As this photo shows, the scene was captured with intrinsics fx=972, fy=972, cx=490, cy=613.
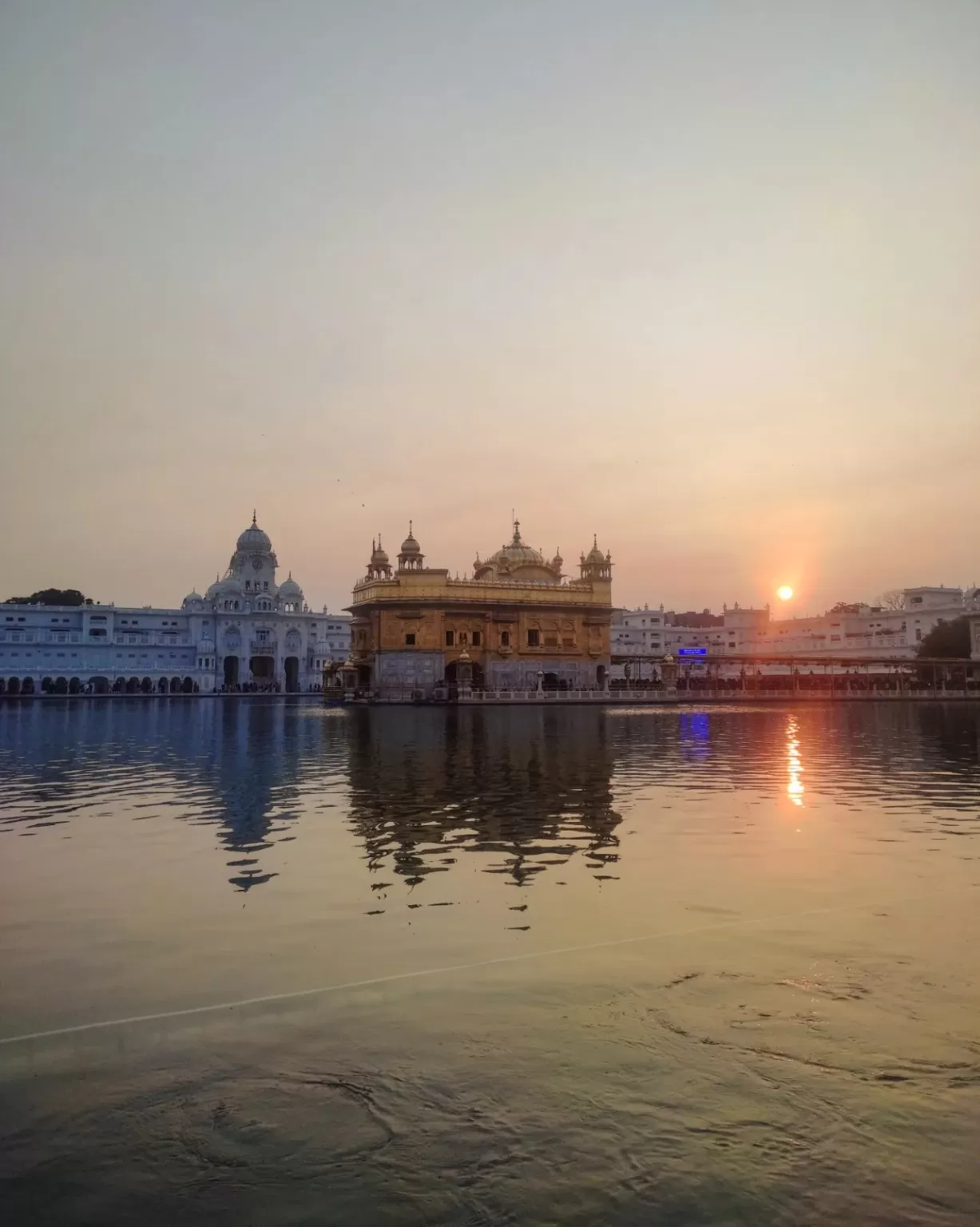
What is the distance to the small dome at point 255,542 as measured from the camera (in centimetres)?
12750

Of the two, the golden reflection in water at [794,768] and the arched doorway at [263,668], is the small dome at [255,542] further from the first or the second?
the golden reflection in water at [794,768]

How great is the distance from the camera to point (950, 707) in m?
63.9

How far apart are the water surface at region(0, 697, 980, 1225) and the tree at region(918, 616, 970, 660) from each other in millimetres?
93364

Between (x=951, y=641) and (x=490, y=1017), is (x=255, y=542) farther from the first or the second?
(x=490, y=1017)

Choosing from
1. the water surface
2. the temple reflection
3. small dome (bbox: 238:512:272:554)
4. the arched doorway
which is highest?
small dome (bbox: 238:512:272:554)

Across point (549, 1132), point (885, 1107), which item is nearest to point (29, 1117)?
point (549, 1132)

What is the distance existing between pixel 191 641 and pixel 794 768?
344 feet

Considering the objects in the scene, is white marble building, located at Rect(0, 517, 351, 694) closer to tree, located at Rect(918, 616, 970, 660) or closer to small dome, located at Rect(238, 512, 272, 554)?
small dome, located at Rect(238, 512, 272, 554)

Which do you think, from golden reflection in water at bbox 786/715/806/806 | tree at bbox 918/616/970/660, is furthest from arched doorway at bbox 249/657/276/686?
golden reflection in water at bbox 786/715/806/806

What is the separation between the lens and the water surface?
4285mm

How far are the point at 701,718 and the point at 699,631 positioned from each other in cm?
10108

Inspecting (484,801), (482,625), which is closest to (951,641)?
(482,625)

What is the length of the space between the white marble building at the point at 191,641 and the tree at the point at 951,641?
67278 mm

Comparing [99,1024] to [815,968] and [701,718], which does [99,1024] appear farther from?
[701,718]
